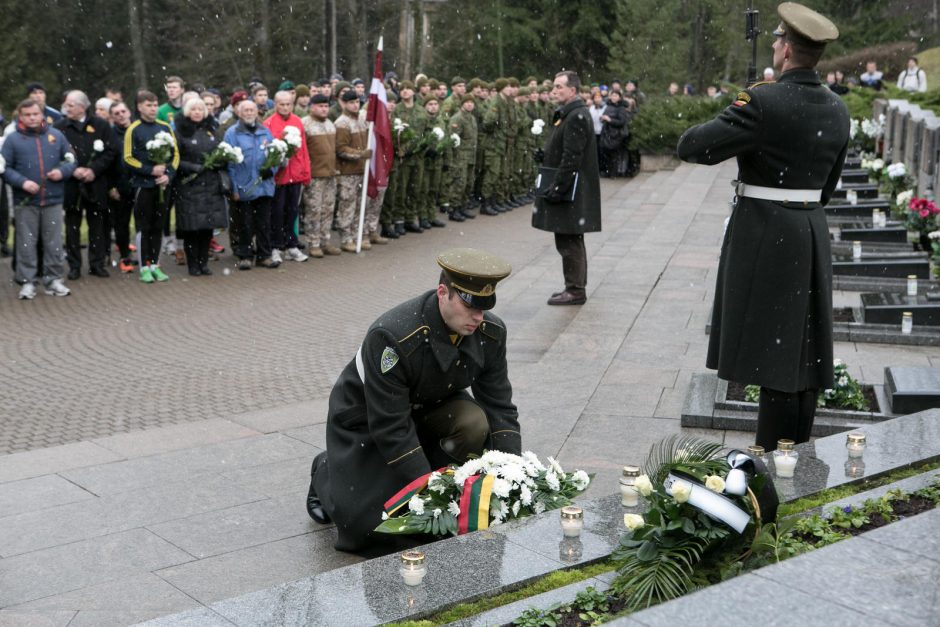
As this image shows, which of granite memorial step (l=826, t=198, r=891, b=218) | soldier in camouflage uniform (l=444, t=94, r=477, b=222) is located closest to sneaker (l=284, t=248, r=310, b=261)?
soldier in camouflage uniform (l=444, t=94, r=477, b=222)

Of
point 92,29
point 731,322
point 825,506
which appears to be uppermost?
point 92,29

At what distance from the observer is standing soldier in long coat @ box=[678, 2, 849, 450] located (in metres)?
5.36

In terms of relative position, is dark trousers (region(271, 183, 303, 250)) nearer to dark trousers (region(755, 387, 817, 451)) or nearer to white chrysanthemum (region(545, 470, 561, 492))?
dark trousers (region(755, 387, 817, 451))

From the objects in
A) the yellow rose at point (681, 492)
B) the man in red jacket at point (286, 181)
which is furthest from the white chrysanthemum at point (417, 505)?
the man in red jacket at point (286, 181)

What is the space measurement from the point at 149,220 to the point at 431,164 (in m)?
5.56

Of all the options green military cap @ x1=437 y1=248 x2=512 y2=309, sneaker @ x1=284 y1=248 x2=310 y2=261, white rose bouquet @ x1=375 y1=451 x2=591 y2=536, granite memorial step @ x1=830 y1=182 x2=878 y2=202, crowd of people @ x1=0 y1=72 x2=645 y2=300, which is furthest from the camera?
granite memorial step @ x1=830 y1=182 x2=878 y2=202

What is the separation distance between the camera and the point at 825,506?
4.75 m

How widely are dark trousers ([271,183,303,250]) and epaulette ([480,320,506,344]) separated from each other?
9.55 m

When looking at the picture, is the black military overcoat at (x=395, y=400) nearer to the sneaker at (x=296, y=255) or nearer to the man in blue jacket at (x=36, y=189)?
the man in blue jacket at (x=36, y=189)

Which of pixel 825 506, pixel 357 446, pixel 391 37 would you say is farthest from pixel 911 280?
pixel 391 37

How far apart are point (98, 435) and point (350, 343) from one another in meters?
3.03

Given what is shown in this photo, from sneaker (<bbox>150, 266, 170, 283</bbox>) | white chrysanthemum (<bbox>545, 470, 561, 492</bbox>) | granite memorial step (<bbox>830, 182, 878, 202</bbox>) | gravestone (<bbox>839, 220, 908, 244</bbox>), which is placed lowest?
sneaker (<bbox>150, 266, 170, 283</bbox>)

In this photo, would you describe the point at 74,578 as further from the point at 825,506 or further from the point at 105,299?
the point at 105,299

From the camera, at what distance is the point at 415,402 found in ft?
17.2
